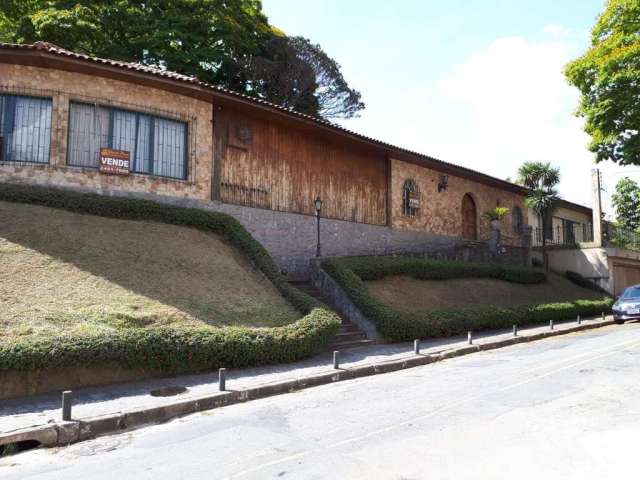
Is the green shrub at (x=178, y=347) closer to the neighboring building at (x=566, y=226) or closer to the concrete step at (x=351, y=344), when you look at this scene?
the concrete step at (x=351, y=344)

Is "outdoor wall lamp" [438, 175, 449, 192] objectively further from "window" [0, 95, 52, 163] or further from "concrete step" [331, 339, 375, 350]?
"window" [0, 95, 52, 163]

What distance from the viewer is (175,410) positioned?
25.2 ft

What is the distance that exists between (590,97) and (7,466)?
82.3 ft

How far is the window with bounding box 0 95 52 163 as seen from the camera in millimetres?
13414

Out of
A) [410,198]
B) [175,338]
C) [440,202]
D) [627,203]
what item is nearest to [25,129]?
[175,338]

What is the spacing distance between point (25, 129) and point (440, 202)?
16.5m

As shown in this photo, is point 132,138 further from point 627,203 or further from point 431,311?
point 627,203

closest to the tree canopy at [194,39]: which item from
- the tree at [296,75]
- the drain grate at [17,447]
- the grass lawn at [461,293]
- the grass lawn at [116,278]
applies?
the tree at [296,75]

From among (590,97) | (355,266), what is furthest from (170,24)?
(590,97)

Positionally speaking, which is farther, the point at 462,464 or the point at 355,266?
the point at 355,266

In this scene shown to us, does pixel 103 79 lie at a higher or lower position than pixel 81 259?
higher

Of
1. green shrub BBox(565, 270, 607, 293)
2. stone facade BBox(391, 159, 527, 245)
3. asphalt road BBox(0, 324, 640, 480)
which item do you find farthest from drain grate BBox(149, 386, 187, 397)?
green shrub BBox(565, 270, 607, 293)

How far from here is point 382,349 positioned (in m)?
12.7

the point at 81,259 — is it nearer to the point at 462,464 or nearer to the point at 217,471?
the point at 217,471
